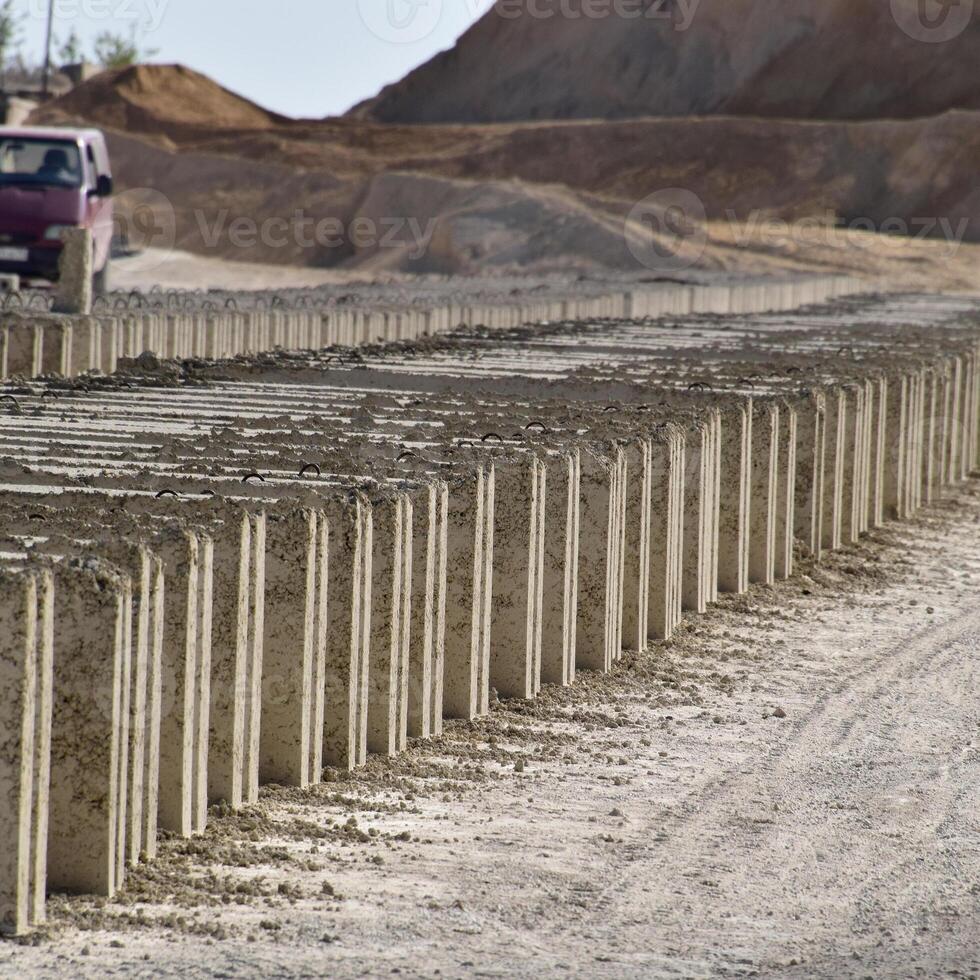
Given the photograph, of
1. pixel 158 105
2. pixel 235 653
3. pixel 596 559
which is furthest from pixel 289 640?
pixel 158 105

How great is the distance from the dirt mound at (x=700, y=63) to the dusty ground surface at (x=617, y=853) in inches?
1950

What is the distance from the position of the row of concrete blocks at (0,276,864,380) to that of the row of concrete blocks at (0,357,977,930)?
182 inches

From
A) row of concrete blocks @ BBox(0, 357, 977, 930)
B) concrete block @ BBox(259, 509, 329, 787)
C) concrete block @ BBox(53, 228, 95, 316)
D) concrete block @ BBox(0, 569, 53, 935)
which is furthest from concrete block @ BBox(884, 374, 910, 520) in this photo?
concrete block @ BBox(0, 569, 53, 935)

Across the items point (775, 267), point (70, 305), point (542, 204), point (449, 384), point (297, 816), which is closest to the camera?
point (297, 816)

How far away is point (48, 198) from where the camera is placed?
64.5 ft

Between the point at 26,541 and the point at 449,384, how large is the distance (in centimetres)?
578

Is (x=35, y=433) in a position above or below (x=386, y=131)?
below

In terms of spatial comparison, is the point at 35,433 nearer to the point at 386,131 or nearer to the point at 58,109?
the point at 386,131

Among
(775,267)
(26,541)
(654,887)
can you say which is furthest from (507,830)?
(775,267)

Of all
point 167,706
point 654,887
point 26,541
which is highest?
point 26,541

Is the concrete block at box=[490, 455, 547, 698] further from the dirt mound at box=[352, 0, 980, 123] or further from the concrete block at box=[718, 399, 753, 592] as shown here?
the dirt mound at box=[352, 0, 980, 123]

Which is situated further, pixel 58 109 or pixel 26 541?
pixel 58 109

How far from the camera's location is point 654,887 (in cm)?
494

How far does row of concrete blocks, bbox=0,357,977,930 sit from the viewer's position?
4.43 metres
